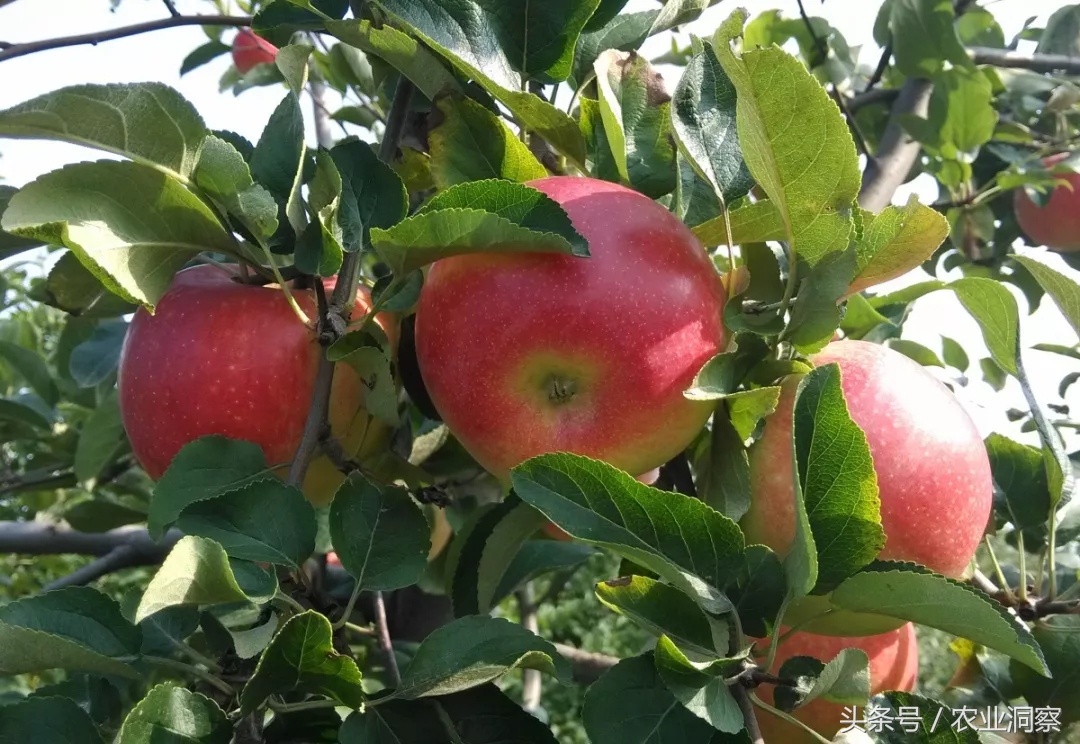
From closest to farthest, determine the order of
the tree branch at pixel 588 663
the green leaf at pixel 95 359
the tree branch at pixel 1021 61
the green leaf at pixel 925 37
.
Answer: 1. the green leaf at pixel 95 359
2. the tree branch at pixel 588 663
3. the green leaf at pixel 925 37
4. the tree branch at pixel 1021 61

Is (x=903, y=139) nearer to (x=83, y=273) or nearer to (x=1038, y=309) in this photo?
(x=1038, y=309)

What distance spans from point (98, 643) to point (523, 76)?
1.39 feet

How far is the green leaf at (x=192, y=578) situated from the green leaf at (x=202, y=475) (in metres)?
0.07

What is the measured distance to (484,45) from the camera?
55 centimetres

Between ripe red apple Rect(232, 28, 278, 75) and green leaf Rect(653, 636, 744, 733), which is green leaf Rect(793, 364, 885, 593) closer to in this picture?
green leaf Rect(653, 636, 744, 733)

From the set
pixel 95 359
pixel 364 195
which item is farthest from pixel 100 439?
pixel 364 195

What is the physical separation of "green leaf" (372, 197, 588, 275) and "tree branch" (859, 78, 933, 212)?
0.79 metres

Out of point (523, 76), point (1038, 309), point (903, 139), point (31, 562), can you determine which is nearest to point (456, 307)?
point (523, 76)

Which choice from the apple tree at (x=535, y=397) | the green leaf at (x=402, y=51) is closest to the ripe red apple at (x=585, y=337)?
the apple tree at (x=535, y=397)

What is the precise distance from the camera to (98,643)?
1.59ft

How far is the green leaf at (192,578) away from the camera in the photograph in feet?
1.25

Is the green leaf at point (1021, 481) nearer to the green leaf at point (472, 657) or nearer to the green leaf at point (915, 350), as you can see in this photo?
the green leaf at point (915, 350)

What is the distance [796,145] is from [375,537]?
1.07 ft

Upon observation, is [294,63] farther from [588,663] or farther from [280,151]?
[588,663]
